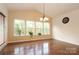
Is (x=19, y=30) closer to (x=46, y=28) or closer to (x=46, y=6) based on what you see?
(x=46, y=28)

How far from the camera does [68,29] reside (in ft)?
14.1

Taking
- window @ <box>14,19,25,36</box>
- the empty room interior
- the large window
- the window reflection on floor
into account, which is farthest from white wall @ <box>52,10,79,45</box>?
window @ <box>14,19,25,36</box>

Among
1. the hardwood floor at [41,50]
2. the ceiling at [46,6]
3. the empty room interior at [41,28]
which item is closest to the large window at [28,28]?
the empty room interior at [41,28]

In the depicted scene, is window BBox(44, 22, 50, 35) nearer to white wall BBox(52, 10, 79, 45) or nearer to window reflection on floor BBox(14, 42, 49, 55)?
white wall BBox(52, 10, 79, 45)

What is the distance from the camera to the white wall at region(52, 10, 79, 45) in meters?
4.02

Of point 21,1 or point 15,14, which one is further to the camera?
point 15,14

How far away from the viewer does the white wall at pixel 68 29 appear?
13.2 feet

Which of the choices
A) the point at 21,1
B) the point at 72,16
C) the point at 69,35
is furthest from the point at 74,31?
the point at 21,1

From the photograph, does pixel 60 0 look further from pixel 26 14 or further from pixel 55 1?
pixel 26 14

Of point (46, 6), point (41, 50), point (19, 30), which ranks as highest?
point (46, 6)

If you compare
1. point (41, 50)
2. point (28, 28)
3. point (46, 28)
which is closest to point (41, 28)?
point (46, 28)

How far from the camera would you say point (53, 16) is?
187 inches
